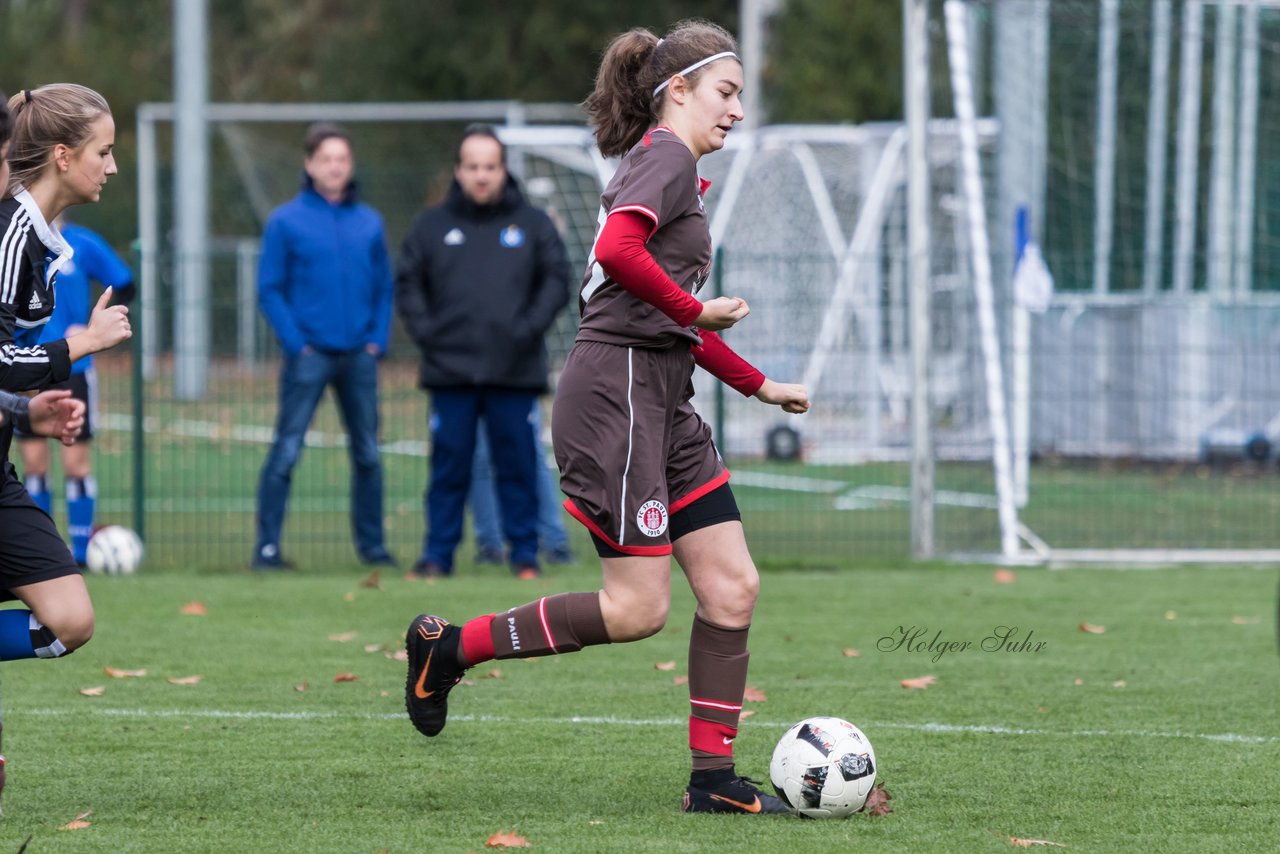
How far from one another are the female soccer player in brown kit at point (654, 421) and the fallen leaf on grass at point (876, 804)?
233 mm

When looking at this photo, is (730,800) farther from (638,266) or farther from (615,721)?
(638,266)

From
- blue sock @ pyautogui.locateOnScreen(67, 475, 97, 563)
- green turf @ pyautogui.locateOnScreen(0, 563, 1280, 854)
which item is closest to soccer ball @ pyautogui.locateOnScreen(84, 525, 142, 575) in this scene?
blue sock @ pyautogui.locateOnScreen(67, 475, 97, 563)

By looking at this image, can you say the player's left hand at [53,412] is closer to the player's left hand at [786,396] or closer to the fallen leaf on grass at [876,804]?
the player's left hand at [786,396]

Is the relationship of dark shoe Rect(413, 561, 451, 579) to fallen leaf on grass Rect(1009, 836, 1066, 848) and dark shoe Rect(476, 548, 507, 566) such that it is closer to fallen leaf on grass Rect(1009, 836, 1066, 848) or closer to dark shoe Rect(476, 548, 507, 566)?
dark shoe Rect(476, 548, 507, 566)

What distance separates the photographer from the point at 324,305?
9.16 m

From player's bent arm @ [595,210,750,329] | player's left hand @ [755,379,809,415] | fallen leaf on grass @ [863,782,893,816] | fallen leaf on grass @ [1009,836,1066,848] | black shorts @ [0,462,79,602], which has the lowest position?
fallen leaf on grass @ [863,782,893,816]

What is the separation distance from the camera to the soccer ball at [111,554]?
9422 mm

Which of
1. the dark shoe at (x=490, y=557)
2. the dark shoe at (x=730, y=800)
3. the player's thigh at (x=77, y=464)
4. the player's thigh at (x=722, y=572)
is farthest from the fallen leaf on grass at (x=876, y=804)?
the player's thigh at (x=77, y=464)

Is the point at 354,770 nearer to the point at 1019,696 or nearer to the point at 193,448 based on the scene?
the point at 1019,696

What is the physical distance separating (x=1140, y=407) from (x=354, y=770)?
9097mm

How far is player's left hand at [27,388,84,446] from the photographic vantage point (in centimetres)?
382

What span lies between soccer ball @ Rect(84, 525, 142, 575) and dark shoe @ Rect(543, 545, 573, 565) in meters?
2.20

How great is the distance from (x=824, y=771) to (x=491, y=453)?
4866 millimetres

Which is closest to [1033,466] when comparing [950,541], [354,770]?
[950,541]
